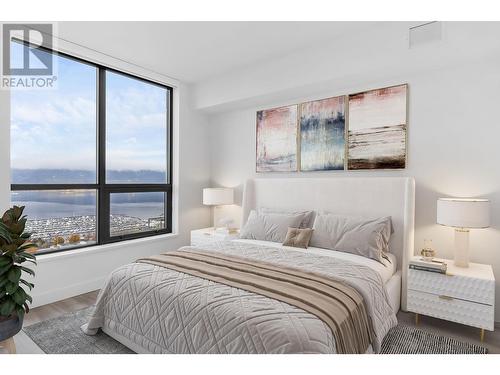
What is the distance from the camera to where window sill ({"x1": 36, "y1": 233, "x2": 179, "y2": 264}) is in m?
2.95

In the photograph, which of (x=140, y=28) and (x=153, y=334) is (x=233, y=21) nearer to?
(x=140, y=28)

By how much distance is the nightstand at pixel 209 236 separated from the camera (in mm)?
3779

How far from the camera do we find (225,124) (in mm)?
4488

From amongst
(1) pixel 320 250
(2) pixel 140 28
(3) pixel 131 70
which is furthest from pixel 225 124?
(1) pixel 320 250

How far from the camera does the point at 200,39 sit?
9.83ft

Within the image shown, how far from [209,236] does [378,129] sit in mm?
2434

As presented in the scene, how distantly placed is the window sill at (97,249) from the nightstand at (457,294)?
3.04 metres

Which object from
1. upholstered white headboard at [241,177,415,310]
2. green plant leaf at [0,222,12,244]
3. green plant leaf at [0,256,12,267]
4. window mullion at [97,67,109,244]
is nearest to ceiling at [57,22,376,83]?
window mullion at [97,67,109,244]

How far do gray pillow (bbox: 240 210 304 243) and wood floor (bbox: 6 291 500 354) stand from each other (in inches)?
51.9

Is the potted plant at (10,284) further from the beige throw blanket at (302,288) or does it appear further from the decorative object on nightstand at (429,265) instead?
the decorative object on nightstand at (429,265)

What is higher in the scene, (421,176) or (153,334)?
(421,176)

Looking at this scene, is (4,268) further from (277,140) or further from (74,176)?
(277,140)

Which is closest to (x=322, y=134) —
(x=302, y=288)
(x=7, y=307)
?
(x=302, y=288)

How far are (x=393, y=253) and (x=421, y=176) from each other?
0.83 metres
